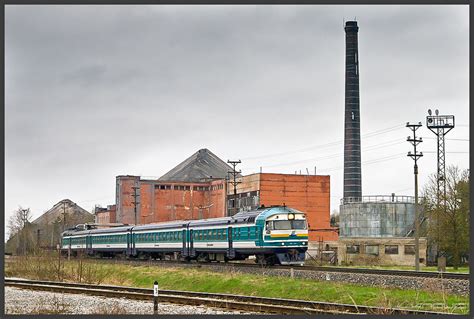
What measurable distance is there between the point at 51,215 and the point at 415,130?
149 m

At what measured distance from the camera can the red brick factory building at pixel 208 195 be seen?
102m

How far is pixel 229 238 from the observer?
42656 mm

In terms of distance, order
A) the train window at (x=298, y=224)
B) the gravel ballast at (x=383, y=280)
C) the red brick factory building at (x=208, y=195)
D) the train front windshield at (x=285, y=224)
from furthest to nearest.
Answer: the red brick factory building at (x=208, y=195) < the train window at (x=298, y=224) < the train front windshield at (x=285, y=224) < the gravel ballast at (x=383, y=280)

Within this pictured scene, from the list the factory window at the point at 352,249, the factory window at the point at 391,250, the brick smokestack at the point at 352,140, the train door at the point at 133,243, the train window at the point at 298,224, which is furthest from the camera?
the brick smokestack at the point at 352,140

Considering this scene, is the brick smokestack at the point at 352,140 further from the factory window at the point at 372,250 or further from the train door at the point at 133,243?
the train door at the point at 133,243

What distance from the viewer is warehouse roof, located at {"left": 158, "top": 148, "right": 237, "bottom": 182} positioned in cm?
13412

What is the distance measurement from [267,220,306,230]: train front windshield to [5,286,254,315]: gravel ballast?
Result: 11.9 meters

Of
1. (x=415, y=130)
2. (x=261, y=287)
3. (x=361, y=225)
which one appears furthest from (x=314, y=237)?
(x=261, y=287)

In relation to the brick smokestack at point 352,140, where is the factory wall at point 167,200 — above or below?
below

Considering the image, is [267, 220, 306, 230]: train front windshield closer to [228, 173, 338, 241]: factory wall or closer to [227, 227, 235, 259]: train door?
[227, 227, 235, 259]: train door

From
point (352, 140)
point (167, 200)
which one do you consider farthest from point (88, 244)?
point (167, 200)

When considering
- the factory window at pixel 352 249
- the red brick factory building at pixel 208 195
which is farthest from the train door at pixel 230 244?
the red brick factory building at pixel 208 195

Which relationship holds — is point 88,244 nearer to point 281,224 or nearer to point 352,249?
point 352,249

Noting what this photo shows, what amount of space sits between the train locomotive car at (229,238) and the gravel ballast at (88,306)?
11.9 m
